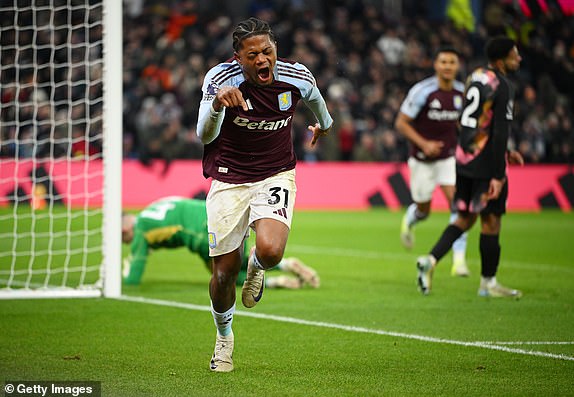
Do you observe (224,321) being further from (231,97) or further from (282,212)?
(231,97)

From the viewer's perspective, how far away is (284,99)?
6363mm

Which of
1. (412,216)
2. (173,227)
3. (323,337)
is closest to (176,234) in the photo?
(173,227)

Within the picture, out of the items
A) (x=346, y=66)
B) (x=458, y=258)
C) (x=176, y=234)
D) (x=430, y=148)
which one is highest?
(x=346, y=66)

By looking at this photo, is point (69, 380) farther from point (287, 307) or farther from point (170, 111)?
point (170, 111)

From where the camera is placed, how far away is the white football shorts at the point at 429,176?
1204cm

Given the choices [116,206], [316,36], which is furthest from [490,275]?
[316,36]

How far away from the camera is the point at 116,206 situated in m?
9.72

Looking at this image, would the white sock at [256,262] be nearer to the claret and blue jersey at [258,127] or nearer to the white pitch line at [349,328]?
the claret and blue jersey at [258,127]

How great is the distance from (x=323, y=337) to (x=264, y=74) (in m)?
2.35

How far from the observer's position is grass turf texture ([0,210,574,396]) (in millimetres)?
5992

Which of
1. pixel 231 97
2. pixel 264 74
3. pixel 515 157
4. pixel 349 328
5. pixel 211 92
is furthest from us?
pixel 515 157

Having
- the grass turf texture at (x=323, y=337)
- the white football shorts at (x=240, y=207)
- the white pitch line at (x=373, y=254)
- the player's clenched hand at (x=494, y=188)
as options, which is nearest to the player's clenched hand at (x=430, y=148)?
the grass turf texture at (x=323, y=337)

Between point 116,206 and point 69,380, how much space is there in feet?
12.9

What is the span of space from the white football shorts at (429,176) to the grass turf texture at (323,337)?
93cm
